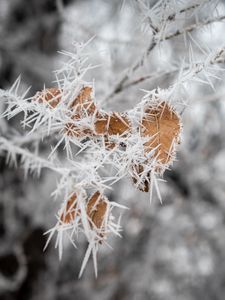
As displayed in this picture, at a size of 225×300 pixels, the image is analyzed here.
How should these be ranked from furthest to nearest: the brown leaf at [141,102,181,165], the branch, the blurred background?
the blurred background, the branch, the brown leaf at [141,102,181,165]

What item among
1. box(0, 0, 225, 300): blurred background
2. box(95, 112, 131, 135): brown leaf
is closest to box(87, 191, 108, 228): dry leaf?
box(95, 112, 131, 135): brown leaf

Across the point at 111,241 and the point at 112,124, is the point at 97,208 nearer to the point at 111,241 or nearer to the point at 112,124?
the point at 112,124

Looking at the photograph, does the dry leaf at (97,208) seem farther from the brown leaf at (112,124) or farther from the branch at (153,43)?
the branch at (153,43)

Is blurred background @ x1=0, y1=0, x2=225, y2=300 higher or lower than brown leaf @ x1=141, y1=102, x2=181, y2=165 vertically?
lower

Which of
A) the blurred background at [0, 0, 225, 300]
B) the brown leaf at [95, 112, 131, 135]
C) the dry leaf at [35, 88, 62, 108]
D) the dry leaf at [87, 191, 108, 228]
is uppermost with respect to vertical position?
the dry leaf at [35, 88, 62, 108]

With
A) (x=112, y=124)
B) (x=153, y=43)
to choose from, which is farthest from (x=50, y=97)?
(x=153, y=43)

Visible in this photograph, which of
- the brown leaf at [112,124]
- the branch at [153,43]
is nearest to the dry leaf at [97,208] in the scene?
the brown leaf at [112,124]

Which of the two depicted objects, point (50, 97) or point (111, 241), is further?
point (111, 241)

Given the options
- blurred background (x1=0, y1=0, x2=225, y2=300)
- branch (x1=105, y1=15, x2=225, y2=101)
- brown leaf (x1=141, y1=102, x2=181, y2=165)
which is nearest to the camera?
brown leaf (x1=141, y1=102, x2=181, y2=165)

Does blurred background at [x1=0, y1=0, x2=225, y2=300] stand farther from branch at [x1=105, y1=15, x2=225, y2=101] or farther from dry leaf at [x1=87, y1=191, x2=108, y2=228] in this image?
dry leaf at [x1=87, y1=191, x2=108, y2=228]

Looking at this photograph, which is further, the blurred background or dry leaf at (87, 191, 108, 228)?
the blurred background

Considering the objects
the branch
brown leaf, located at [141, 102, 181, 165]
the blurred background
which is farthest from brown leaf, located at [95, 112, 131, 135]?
the blurred background

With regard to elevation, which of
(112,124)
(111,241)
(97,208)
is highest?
(112,124)
